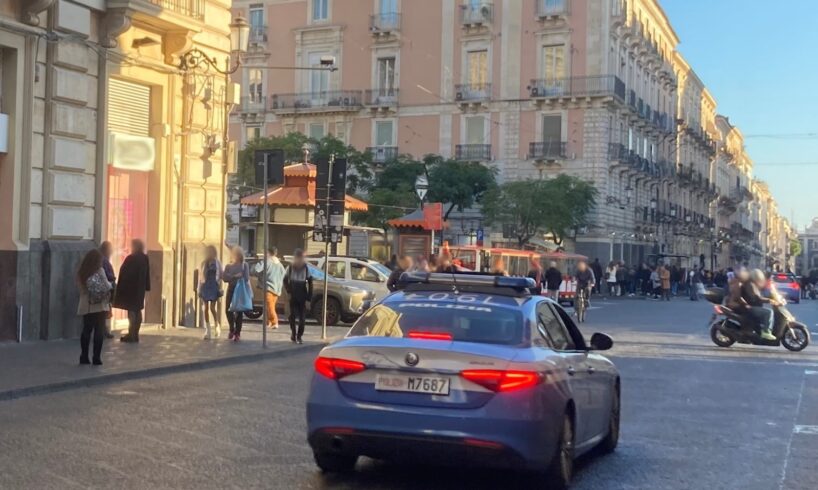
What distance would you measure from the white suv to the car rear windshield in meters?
16.3

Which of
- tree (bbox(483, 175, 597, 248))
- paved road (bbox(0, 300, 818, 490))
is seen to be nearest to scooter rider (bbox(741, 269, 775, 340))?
paved road (bbox(0, 300, 818, 490))

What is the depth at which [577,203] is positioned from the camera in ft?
163

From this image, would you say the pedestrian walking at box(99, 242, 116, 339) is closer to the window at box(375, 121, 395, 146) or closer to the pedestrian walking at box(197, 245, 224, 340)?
the pedestrian walking at box(197, 245, 224, 340)

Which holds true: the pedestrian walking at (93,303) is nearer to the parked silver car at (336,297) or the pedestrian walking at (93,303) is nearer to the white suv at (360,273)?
the parked silver car at (336,297)

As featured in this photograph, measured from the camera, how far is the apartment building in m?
54.1

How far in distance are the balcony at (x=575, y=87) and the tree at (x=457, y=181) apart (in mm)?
4934

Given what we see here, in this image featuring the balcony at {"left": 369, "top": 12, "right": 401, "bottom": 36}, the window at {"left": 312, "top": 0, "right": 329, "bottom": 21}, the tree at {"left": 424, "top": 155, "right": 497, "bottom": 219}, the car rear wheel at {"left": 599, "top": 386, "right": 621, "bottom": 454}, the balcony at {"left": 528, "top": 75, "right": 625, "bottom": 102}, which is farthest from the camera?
the window at {"left": 312, "top": 0, "right": 329, "bottom": 21}

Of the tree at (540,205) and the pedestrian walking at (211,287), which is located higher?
the tree at (540,205)

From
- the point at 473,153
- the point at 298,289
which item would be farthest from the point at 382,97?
the point at 298,289

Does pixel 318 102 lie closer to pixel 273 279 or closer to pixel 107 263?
pixel 273 279

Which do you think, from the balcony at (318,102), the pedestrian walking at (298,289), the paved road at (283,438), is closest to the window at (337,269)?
the pedestrian walking at (298,289)

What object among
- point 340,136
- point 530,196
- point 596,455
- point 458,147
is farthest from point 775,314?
point 340,136

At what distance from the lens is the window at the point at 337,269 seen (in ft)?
78.0

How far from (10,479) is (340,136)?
172 ft
